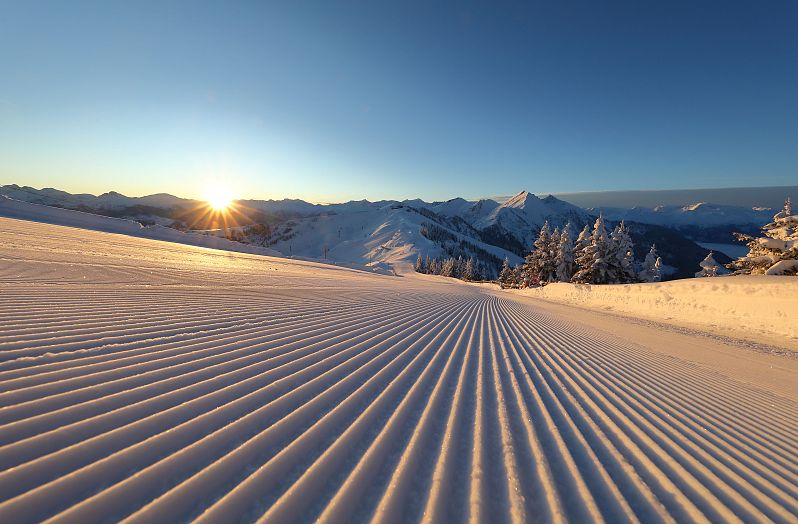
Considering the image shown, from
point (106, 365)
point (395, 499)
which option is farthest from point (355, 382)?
point (106, 365)

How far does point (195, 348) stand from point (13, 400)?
1.74m

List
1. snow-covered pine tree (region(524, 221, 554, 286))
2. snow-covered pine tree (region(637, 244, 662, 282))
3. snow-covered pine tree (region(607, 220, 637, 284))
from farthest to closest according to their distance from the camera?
1. snow-covered pine tree (region(524, 221, 554, 286))
2. snow-covered pine tree (region(637, 244, 662, 282))
3. snow-covered pine tree (region(607, 220, 637, 284))

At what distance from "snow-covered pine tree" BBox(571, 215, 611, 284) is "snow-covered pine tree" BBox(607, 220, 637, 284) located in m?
0.50

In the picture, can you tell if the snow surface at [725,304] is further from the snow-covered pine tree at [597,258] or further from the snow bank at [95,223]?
the snow bank at [95,223]

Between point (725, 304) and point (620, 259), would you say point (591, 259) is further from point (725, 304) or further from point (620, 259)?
point (725, 304)

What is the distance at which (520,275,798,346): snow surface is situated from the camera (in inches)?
375

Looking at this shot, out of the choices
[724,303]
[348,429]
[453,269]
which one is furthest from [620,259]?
[453,269]

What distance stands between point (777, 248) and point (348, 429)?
21077 mm

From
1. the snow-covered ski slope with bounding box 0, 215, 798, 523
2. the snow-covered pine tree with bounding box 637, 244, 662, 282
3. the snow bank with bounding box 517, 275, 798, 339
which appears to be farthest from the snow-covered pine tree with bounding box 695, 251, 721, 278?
the snow-covered ski slope with bounding box 0, 215, 798, 523

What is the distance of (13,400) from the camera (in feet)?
8.13

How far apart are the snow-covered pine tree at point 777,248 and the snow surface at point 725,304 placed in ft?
13.0

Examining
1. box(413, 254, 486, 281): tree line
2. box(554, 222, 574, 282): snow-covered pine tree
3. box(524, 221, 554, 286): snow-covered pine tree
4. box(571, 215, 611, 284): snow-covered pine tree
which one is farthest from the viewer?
box(413, 254, 486, 281): tree line

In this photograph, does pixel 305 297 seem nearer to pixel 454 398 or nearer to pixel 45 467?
pixel 454 398

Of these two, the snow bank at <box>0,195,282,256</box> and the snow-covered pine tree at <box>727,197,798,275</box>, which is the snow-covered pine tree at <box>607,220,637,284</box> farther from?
the snow bank at <box>0,195,282,256</box>
